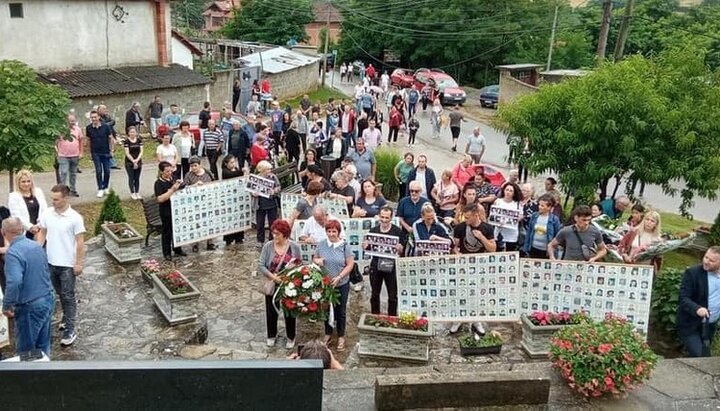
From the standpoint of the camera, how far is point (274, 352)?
335 inches

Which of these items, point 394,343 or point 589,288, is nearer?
point 394,343

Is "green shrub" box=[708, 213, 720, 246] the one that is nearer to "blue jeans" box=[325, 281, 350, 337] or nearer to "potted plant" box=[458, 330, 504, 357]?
"potted plant" box=[458, 330, 504, 357]

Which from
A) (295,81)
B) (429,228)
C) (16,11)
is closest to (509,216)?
(429,228)

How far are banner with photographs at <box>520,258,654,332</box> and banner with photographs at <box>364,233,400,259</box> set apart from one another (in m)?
1.62

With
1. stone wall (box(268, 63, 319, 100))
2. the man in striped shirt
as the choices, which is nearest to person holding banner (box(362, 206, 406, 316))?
the man in striped shirt

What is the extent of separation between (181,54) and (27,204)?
21464mm

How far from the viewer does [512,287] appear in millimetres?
8727

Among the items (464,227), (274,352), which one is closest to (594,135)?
(464,227)

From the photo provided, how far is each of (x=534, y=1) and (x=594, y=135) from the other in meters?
40.0

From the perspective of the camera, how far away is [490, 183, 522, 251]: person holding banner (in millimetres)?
10000

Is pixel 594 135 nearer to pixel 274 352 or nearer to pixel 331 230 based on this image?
pixel 331 230

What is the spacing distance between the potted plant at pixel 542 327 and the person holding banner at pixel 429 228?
1422 millimetres

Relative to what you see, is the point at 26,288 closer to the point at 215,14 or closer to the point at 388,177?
the point at 388,177

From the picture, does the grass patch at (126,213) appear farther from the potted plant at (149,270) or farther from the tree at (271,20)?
the tree at (271,20)
